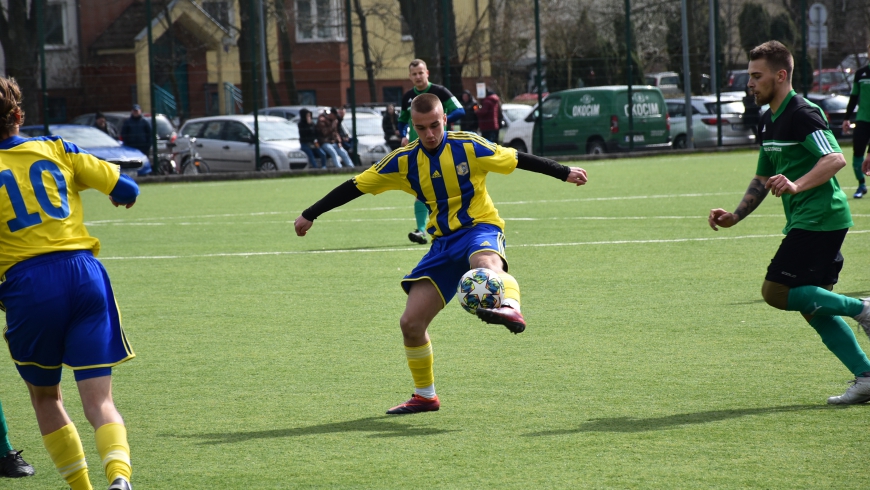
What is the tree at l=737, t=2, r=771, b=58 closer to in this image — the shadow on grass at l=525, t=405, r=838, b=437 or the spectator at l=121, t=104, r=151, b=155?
the spectator at l=121, t=104, r=151, b=155

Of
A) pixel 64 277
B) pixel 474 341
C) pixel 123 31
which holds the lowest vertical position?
pixel 474 341

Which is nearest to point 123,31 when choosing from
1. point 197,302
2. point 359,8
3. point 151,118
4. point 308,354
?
point 151,118

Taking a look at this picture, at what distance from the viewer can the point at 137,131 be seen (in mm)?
25172

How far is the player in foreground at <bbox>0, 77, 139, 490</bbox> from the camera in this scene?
12.9 ft

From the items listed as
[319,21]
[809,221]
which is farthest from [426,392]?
[319,21]

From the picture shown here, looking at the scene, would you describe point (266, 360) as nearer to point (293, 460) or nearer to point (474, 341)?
point (474, 341)

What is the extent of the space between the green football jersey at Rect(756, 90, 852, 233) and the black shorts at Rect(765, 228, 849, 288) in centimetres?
5

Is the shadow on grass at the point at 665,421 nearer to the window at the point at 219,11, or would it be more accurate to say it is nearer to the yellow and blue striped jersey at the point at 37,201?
the yellow and blue striped jersey at the point at 37,201

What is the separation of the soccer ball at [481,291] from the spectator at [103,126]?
21.7 m

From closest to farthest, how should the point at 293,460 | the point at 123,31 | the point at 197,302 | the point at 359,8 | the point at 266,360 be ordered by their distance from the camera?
the point at 293,460
the point at 266,360
the point at 197,302
the point at 123,31
the point at 359,8

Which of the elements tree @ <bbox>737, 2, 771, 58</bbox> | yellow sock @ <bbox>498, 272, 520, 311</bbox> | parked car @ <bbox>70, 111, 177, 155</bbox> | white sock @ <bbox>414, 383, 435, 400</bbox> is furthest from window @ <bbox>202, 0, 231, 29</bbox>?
yellow sock @ <bbox>498, 272, 520, 311</bbox>

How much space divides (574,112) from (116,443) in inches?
906

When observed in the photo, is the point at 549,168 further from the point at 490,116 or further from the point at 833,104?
the point at 833,104

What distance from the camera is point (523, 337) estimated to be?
23.5ft
